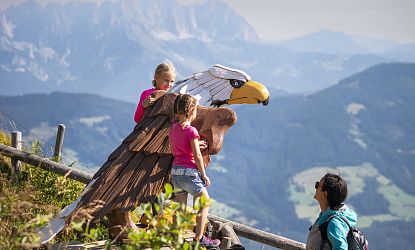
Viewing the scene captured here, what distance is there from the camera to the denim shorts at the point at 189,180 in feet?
12.5

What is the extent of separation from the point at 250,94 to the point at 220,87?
0.29m

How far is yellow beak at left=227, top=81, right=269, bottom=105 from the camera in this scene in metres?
4.29

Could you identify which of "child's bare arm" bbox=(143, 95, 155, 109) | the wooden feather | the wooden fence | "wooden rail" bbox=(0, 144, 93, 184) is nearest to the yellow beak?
the wooden feather

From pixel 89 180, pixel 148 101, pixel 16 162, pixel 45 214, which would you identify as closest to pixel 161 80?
pixel 148 101

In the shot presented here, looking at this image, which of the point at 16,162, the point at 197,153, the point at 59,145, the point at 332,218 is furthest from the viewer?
the point at 59,145

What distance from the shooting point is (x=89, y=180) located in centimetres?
608

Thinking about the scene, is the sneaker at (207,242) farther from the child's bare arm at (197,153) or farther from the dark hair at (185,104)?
the dark hair at (185,104)

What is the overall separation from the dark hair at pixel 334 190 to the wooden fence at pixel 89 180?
55.3 inches

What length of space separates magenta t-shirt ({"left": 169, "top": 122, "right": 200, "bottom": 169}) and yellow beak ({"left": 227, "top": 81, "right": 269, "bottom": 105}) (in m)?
0.67

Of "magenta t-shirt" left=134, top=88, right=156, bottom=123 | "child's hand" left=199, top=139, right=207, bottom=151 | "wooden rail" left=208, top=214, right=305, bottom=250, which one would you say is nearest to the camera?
"child's hand" left=199, top=139, right=207, bottom=151

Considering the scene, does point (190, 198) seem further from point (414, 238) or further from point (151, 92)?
point (414, 238)

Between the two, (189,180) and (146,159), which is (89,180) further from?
(189,180)

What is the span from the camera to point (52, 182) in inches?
252

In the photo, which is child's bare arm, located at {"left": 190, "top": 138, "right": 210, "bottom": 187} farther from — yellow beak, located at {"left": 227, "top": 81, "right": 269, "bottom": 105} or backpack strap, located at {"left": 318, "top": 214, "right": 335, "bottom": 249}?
backpack strap, located at {"left": 318, "top": 214, "right": 335, "bottom": 249}
